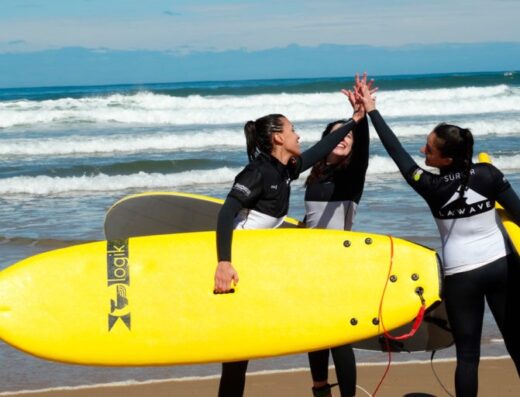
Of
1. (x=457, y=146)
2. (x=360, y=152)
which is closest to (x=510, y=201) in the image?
(x=457, y=146)

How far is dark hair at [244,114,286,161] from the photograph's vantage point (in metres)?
3.38

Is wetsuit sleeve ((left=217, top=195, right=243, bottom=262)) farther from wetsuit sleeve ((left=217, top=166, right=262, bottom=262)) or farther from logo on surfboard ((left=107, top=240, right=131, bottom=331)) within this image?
logo on surfboard ((left=107, top=240, right=131, bottom=331))

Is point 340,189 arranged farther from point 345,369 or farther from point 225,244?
point 345,369

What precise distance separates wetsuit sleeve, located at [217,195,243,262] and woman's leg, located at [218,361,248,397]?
519 mm

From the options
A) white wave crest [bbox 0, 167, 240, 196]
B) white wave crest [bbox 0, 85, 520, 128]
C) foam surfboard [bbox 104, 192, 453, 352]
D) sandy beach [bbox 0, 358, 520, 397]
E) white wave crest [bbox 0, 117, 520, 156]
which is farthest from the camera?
white wave crest [bbox 0, 85, 520, 128]

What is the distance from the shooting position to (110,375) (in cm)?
448

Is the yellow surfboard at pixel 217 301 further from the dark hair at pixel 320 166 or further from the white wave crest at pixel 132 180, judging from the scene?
the white wave crest at pixel 132 180

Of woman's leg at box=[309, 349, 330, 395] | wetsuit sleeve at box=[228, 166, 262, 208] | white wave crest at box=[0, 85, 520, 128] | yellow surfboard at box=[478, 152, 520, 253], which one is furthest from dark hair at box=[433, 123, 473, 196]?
white wave crest at box=[0, 85, 520, 128]

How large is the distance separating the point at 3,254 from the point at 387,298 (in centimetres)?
466

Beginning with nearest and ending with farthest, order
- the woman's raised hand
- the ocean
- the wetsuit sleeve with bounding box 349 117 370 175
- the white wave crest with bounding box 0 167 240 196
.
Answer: the woman's raised hand
the wetsuit sleeve with bounding box 349 117 370 175
the ocean
the white wave crest with bounding box 0 167 240 196

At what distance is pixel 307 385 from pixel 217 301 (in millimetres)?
1067

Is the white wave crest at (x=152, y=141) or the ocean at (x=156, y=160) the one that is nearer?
the ocean at (x=156, y=160)

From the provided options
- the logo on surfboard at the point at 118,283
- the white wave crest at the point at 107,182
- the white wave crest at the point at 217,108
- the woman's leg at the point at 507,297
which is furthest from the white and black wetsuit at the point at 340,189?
the white wave crest at the point at 217,108

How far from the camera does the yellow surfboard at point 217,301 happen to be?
344 cm
